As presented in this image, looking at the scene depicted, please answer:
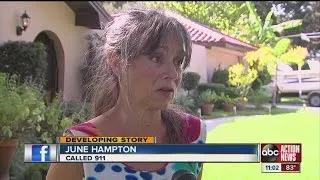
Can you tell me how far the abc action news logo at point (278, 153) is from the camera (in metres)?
0.89

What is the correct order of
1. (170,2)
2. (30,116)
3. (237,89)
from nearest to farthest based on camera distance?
(237,89) → (170,2) → (30,116)

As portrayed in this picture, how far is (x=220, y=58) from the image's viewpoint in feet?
5.68

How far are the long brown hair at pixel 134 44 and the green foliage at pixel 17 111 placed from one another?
1579mm

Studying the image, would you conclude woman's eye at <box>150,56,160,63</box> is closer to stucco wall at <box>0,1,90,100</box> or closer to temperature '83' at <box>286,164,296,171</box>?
temperature '83' at <box>286,164,296,171</box>

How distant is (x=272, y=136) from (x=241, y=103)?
1.16 feet

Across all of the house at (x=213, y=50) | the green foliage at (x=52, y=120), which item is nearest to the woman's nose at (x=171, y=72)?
the house at (x=213, y=50)

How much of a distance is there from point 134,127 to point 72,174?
141mm

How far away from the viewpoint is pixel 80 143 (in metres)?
0.87

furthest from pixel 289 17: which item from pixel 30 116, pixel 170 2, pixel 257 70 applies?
pixel 30 116

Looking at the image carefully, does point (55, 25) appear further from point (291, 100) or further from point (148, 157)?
point (148, 157)

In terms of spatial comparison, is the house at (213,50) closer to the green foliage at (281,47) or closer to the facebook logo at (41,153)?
the green foliage at (281,47)

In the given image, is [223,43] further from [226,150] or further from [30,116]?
[30,116]

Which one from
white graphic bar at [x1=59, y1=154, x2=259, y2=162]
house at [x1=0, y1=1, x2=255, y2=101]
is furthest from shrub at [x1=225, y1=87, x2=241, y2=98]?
house at [x1=0, y1=1, x2=255, y2=101]

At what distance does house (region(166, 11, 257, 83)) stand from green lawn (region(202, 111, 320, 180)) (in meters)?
0.20
